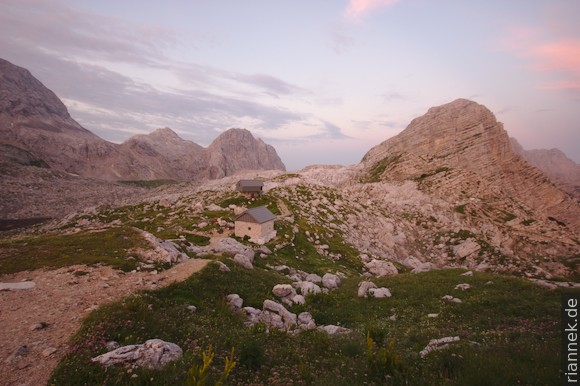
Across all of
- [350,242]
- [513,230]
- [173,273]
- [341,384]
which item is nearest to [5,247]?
[173,273]

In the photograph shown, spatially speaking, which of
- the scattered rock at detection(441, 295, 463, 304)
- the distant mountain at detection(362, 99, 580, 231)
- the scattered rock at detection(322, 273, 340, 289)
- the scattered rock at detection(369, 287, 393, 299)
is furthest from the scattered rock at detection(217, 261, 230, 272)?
the distant mountain at detection(362, 99, 580, 231)

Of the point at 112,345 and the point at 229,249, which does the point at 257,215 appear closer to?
the point at 229,249

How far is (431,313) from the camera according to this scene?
20.0m

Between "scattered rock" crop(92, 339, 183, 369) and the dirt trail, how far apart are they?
204 centimetres

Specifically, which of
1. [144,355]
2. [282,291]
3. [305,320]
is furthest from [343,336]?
[144,355]

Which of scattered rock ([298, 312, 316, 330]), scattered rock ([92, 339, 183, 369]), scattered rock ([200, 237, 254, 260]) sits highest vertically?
scattered rock ([92, 339, 183, 369])

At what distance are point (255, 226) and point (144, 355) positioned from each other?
34235mm

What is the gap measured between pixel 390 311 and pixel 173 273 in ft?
53.9

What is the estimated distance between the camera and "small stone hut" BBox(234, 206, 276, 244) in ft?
146

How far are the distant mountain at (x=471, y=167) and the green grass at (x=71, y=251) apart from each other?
320 feet

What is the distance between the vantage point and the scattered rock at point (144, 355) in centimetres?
1026

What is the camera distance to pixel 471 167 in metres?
110

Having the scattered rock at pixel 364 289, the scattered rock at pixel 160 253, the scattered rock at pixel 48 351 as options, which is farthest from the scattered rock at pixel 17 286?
the scattered rock at pixel 364 289

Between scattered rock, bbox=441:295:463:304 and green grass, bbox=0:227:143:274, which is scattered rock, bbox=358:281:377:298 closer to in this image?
scattered rock, bbox=441:295:463:304
